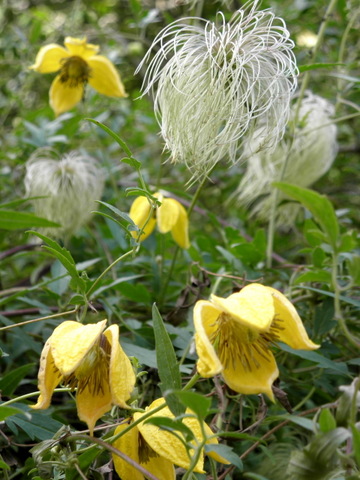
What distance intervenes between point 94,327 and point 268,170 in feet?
3.18

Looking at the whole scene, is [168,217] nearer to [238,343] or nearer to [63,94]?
[238,343]

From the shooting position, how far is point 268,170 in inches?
65.6

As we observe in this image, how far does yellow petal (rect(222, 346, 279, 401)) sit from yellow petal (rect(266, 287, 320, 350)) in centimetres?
4

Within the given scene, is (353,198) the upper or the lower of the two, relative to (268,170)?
lower

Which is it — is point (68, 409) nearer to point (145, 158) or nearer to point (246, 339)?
point (246, 339)

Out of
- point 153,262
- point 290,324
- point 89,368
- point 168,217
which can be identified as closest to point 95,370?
point 89,368

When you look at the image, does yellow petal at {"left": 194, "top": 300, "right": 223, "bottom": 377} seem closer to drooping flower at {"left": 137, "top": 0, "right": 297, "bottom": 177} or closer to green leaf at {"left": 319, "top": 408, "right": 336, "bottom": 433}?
green leaf at {"left": 319, "top": 408, "right": 336, "bottom": 433}

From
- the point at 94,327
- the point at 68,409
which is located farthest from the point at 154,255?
the point at 94,327

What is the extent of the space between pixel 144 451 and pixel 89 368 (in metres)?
0.13

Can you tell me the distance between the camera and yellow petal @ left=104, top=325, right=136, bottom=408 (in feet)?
2.47

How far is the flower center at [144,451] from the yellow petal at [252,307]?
0.21 metres

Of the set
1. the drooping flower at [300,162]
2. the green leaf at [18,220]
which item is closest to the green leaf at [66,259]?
the green leaf at [18,220]

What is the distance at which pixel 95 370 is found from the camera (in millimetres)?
821

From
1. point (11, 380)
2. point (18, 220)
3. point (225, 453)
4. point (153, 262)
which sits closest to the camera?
point (225, 453)
